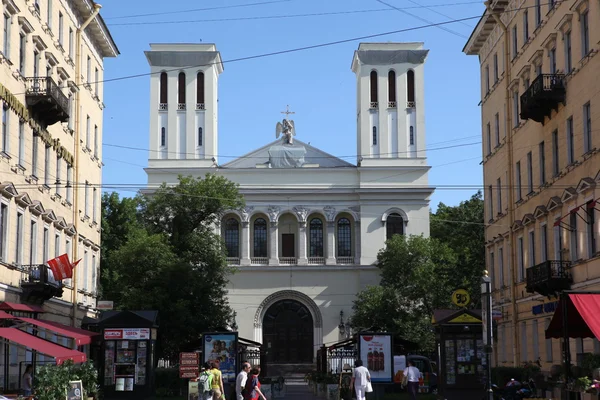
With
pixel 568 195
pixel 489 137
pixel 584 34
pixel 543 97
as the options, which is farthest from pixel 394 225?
pixel 584 34

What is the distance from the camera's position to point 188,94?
8031 centimetres

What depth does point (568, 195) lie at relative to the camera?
35.9 metres

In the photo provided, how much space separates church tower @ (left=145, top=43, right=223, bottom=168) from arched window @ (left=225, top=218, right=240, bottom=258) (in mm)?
4705

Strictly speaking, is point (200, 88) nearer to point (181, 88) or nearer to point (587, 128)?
point (181, 88)

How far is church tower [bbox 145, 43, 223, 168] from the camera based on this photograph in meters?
79.8

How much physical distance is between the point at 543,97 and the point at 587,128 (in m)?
3.29

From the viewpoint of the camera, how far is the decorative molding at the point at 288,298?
78.0 m

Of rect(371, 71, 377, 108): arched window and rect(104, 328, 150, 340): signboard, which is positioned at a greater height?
rect(371, 71, 377, 108): arched window

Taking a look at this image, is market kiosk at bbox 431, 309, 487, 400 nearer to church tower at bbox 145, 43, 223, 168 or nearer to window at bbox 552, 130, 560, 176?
window at bbox 552, 130, 560, 176

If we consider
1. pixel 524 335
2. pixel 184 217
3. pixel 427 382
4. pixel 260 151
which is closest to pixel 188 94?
pixel 260 151

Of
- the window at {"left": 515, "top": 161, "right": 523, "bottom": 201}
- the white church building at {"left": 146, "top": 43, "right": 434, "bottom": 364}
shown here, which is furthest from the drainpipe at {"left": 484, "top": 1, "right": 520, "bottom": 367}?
the white church building at {"left": 146, "top": 43, "right": 434, "bottom": 364}

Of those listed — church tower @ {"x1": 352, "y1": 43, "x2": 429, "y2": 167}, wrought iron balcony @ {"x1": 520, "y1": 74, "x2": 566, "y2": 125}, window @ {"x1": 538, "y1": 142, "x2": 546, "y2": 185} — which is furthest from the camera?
church tower @ {"x1": 352, "y1": 43, "x2": 429, "y2": 167}

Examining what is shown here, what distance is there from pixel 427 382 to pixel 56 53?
75.3 feet

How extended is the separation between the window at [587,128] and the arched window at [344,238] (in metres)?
46.2
